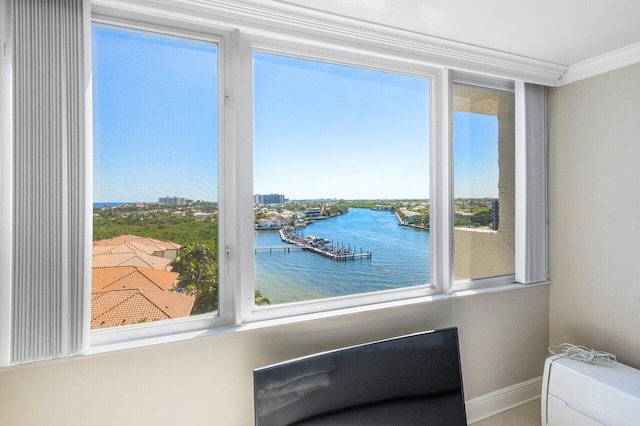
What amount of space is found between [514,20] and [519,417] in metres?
2.58

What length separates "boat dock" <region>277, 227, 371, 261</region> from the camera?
1.91m

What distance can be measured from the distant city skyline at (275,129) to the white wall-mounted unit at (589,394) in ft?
4.09

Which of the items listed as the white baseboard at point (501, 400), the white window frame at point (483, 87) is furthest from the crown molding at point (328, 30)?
the white baseboard at point (501, 400)

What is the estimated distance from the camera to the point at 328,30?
1754 millimetres

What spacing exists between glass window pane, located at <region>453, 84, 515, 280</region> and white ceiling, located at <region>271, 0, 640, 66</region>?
1.48ft

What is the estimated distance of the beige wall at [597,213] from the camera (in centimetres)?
213

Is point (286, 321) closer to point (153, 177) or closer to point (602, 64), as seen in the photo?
point (153, 177)

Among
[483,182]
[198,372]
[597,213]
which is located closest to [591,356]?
[597,213]

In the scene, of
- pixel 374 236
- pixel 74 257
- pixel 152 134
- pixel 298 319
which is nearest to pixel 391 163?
pixel 374 236

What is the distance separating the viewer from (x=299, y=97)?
1.92 m

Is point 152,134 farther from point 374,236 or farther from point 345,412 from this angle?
point 345,412

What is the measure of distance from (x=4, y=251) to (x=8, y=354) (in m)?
0.40

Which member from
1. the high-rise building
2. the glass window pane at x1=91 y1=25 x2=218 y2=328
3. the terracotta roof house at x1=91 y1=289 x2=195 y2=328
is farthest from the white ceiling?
the terracotta roof house at x1=91 y1=289 x2=195 y2=328

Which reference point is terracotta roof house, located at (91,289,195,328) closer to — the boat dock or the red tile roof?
the red tile roof
